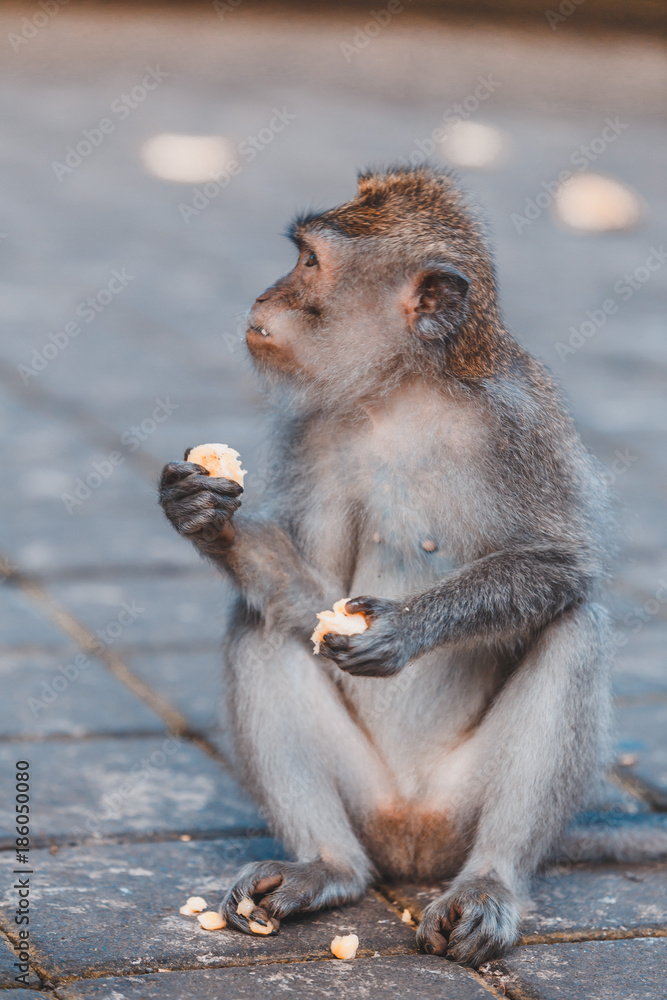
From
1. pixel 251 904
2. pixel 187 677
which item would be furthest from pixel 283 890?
pixel 187 677

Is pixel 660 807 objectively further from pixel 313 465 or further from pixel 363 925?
pixel 313 465

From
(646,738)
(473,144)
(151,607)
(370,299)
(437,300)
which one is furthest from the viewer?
(473,144)

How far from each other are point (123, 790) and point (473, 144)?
12632 millimetres

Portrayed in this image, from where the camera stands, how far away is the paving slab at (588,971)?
3.14m

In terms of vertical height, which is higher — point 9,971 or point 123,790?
point 123,790

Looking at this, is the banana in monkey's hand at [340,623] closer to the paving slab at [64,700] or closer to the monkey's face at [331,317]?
the monkey's face at [331,317]

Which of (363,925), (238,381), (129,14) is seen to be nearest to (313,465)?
(363,925)

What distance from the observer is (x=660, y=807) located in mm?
4410

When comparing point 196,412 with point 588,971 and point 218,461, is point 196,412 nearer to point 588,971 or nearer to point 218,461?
point 218,461

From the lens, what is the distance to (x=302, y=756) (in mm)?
3635

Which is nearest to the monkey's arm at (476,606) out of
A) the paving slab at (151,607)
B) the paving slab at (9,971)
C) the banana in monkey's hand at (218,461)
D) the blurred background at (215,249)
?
the banana in monkey's hand at (218,461)

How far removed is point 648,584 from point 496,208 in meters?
8.25

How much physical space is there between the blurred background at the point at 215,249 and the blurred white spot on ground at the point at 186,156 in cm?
3

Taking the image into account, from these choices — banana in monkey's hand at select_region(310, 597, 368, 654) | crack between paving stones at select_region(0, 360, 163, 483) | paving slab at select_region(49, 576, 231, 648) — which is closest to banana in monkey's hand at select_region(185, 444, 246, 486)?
banana in monkey's hand at select_region(310, 597, 368, 654)
